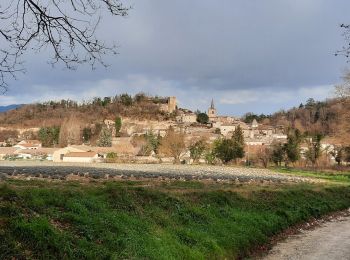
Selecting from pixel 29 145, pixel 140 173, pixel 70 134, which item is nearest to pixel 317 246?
pixel 140 173

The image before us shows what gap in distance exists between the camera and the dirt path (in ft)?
48.8

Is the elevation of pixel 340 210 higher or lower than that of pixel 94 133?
lower

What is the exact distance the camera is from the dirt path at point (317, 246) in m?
14.9

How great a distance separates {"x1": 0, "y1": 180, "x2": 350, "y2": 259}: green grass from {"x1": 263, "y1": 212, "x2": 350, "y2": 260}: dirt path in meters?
1.00

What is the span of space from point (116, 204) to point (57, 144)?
6395 inches

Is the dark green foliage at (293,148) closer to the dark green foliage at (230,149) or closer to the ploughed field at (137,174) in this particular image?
the dark green foliage at (230,149)

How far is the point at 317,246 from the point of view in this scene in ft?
54.1

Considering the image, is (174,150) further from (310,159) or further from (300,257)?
(300,257)

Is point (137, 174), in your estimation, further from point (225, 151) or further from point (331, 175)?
point (225, 151)

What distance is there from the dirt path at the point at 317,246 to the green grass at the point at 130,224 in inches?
39.5

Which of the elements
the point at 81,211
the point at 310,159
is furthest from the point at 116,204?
the point at 310,159

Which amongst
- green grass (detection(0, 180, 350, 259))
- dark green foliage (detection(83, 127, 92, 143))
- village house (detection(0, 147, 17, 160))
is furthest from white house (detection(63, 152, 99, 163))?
green grass (detection(0, 180, 350, 259))

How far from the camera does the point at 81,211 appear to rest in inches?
491

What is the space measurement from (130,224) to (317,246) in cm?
757
